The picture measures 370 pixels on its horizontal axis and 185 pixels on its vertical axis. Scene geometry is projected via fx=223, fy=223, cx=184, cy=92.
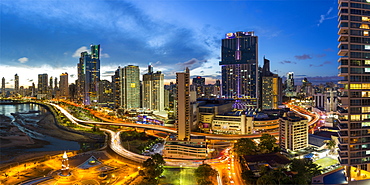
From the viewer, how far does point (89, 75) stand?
12481 cm

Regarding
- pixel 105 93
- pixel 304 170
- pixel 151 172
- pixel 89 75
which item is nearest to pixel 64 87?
pixel 89 75

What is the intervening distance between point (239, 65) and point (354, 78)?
197 ft

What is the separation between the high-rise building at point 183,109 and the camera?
1296 inches

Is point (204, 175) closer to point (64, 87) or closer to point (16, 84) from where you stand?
point (64, 87)

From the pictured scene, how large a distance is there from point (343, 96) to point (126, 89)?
70668mm

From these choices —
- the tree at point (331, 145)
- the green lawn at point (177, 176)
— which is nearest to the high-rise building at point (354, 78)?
the tree at point (331, 145)

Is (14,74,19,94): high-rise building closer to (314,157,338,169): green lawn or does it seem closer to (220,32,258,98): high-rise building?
(220,32,258,98): high-rise building

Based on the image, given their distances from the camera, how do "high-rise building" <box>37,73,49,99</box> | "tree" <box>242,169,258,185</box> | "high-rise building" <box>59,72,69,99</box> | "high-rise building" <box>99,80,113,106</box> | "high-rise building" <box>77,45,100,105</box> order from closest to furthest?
1. "tree" <box>242,169,258,185</box>
2. "high-rise building" <box>99,80,113,106</box>
3. "high-rise building" <box>77,45,100,105</box>
4. "high-rise building" <box>59,72,69,99</box>
5. "high-rise building" <box>37,73,49,99</box>

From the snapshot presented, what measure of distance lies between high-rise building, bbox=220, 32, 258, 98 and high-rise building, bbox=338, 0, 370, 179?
56.0m

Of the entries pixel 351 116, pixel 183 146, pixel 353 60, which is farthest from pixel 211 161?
pixel 353 60

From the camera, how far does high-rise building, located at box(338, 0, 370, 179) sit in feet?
55.4

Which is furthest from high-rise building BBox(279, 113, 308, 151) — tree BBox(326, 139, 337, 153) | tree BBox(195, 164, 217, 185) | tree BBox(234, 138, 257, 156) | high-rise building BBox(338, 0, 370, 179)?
tree BBox(195, 164, 217, 185)

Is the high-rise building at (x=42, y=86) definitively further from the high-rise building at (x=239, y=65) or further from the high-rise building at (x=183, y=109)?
the high-rise building at (x=183, y=109)

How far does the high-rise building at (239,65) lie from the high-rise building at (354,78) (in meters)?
56.0
